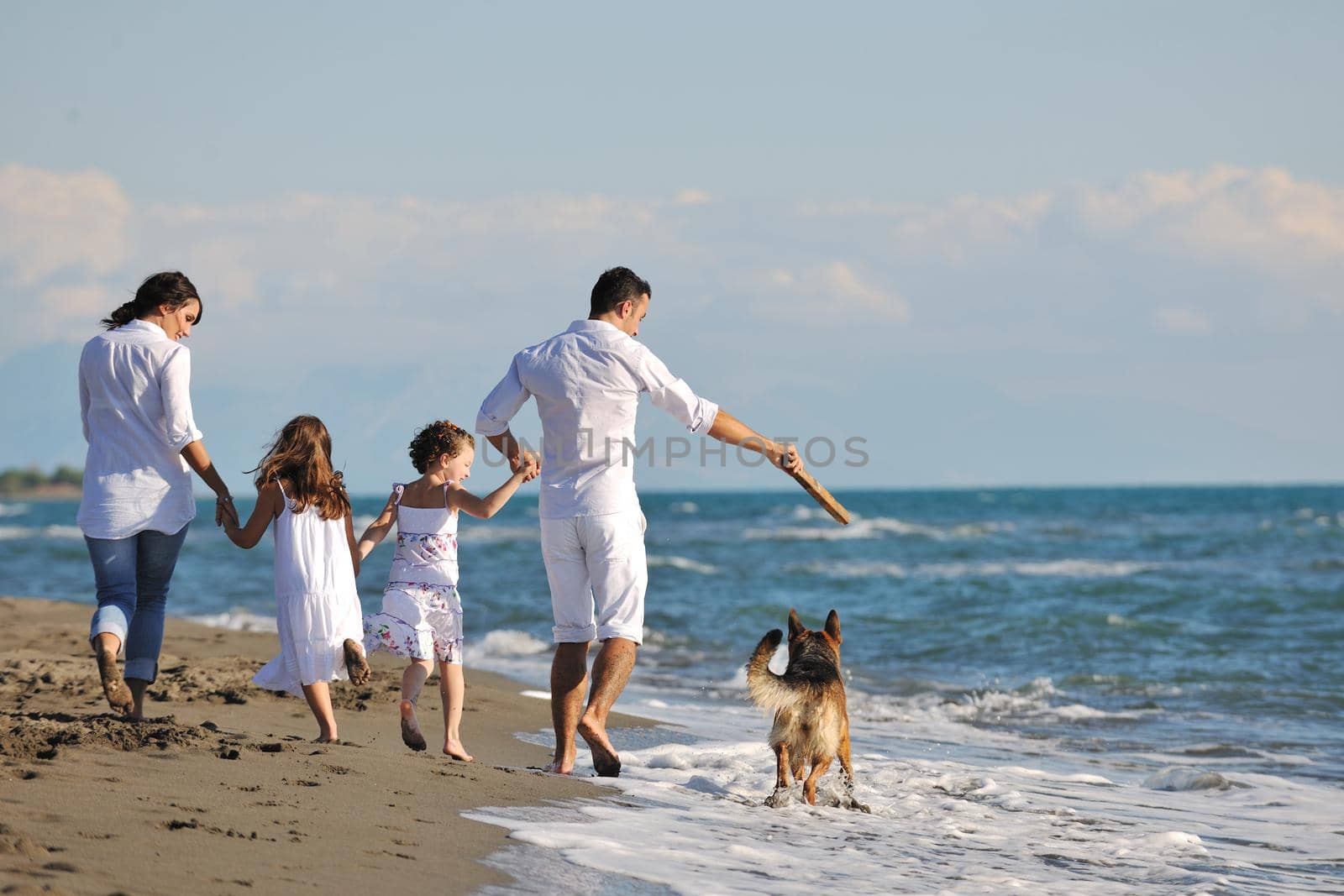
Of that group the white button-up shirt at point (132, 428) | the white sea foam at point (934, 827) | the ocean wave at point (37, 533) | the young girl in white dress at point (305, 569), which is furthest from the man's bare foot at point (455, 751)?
the ocean wave at point (37, 533)

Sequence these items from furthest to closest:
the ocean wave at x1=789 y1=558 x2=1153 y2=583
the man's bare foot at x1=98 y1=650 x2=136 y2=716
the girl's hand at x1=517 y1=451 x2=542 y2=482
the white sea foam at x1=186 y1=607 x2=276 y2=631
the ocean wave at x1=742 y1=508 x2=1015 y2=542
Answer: the ocean wave at x1=742 y1=508 x2=1015 y2=542 → the ocean wave at x1=789 y1=558 x2=1153 y2=583 → the white sea foam at x1=186 y1=607 x2=276 y2=631 → the girl's hand at x1=517 y1=451 x2=542 y2=482 → the man's bare foot at x1=98 y1=650 x2=136 y2=716

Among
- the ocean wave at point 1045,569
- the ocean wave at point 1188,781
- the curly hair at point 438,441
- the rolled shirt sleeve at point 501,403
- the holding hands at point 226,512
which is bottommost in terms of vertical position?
the ocean wave at point 1188,781

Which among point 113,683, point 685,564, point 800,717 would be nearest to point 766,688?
point 800,717

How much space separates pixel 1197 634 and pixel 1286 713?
4.59m

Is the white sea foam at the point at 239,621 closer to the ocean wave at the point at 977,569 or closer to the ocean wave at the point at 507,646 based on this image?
the ocean wave at the point at 507,646

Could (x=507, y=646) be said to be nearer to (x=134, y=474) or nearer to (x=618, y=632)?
(x=618, y=632)

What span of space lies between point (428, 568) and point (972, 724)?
4810mm

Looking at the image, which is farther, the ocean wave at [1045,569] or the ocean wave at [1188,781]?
the ocean wave at [1045,569]

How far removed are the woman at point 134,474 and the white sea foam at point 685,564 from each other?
18802mm

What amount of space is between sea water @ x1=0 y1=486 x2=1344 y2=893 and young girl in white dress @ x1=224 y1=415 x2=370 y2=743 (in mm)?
1347

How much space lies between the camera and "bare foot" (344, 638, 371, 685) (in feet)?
17.3

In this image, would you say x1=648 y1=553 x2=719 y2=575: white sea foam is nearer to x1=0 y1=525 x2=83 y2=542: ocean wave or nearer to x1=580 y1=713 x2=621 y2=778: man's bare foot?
x1=580 y1=713 x2=621 y2=778: man's bare foot

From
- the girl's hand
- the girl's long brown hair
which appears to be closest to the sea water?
the girl's hand

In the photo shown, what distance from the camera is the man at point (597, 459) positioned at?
5152 millimetres
